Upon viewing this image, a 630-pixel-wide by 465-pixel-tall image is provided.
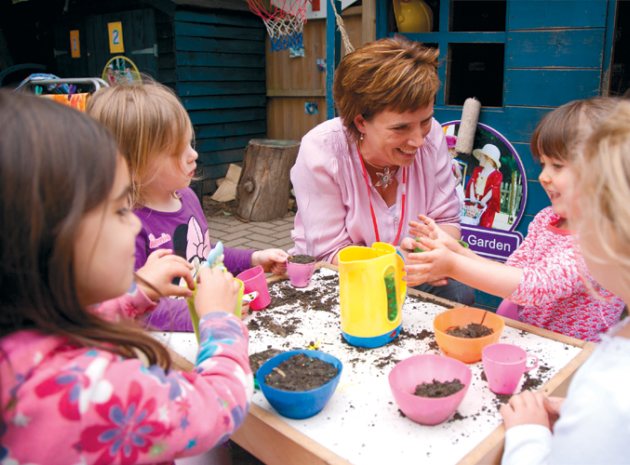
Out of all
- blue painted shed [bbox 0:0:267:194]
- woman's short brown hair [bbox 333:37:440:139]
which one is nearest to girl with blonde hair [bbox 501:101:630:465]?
woman's short brown hair [bbox 333:37:440:139]

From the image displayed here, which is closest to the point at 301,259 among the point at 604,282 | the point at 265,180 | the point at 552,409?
the point at 552,409

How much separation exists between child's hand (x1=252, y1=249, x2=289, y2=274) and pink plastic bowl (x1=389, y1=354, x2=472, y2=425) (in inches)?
32.7

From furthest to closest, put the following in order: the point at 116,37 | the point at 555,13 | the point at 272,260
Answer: the point at 116,37
the point at 555,13
the point at 272,260

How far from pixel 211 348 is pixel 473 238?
243 centimetres

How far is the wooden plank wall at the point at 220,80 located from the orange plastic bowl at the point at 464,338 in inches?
228

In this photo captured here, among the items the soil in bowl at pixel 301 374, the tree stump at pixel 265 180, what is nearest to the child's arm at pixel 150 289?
the soil in bowl at pixel 301 374

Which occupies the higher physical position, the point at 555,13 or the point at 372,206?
the point at 555,13

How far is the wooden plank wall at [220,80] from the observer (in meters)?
6.68

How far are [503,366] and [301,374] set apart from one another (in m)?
0.44

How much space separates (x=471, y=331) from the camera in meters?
1.44

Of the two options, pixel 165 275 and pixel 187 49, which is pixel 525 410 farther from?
pixel 187 49

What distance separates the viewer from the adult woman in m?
2.11

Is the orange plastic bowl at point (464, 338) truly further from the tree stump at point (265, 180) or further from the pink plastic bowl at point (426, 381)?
the tree stump at point (265, 180)

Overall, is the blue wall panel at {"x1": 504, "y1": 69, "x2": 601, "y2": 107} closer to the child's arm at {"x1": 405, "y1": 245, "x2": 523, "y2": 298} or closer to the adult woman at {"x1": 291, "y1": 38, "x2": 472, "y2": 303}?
the adult woman at {"x1": 291, "y1": 38, "x2": 472, "y2": 303}
